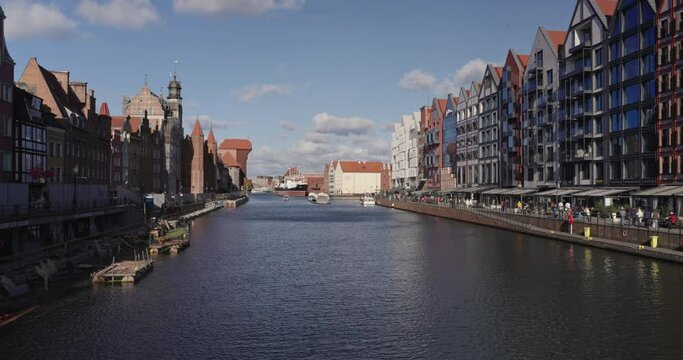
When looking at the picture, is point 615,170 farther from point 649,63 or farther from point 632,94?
point 649,63

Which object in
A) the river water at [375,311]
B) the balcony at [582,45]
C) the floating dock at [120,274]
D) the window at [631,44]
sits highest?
the balcony at [582,45]

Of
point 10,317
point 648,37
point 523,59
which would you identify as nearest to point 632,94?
point 648,37

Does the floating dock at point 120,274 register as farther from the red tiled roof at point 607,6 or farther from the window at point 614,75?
the red tiled roof at point 607,6

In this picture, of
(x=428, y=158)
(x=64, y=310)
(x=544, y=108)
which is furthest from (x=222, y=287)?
(x=428, y=158)

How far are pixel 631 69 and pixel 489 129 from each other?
168 feet

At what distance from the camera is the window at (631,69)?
72.9 meters

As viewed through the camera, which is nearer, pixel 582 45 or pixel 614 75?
pixel 614 75

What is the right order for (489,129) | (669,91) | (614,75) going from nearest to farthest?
1. (669,91)
2. (614,75)
3. (489,129)

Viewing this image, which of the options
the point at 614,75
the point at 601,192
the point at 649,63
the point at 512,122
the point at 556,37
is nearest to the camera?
the point at 649,63

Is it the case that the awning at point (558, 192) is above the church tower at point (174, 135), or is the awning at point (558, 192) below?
below

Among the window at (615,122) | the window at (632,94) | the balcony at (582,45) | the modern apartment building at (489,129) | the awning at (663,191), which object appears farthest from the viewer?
the modern apartment building at (489,129)

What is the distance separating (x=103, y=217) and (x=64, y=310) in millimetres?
47263

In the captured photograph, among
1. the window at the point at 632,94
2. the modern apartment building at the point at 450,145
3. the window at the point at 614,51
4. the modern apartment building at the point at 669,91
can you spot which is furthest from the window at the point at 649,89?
the modern apartment building at the point at 450,145

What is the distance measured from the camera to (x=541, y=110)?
99625mm
